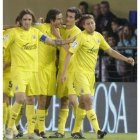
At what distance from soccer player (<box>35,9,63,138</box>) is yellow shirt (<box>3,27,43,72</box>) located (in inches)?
23.6

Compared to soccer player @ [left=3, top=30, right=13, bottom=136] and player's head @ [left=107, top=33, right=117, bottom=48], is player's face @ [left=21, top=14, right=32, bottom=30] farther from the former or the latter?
player's head @ [left=107, top=33, right=117, bottom=48]

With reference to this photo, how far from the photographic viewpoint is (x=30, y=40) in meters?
12.3

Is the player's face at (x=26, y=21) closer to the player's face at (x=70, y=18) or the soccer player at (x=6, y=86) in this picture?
the soccer player at (x=6, y=86)

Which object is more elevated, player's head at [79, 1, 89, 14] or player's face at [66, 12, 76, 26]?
player's head at [79, 1, 89, 14]

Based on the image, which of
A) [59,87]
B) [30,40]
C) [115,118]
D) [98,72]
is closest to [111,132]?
[115,118]

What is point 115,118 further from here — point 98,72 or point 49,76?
point 49,76

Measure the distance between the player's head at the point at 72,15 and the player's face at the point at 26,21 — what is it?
0.92m

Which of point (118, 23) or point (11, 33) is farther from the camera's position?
point (118, 23)

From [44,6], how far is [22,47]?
266 inches

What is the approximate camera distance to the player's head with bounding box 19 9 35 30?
12070 mm

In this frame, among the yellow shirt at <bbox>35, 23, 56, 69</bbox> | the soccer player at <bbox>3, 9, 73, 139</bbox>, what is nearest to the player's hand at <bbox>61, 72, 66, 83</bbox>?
the soccer player at <bbox>3, 9, 73, 139</bbox>

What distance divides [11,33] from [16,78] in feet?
2.37

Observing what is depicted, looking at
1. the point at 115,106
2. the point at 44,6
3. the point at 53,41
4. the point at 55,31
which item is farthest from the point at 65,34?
the point at 44,6

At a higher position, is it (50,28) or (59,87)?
(50,28)
